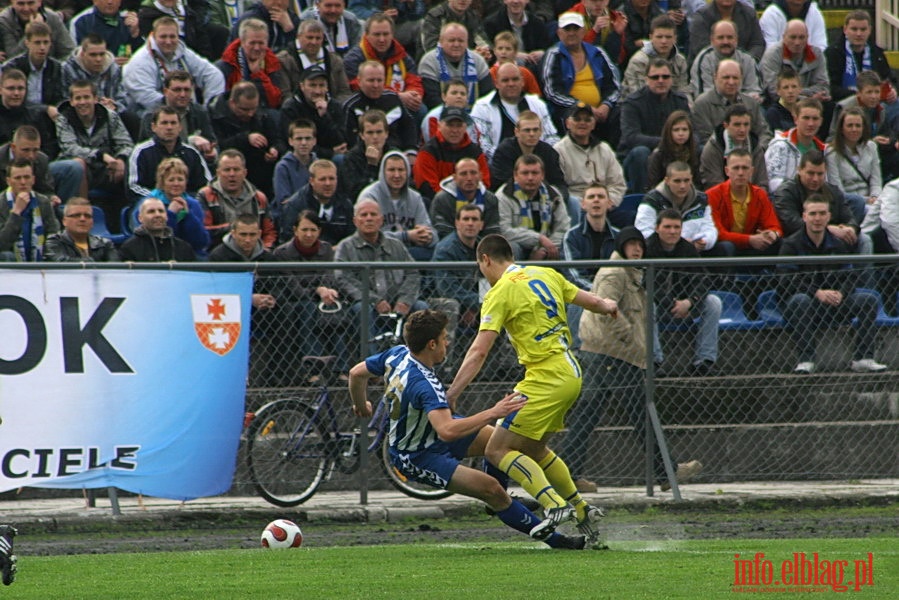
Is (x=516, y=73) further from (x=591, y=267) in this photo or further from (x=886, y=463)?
(x=886, y=463)

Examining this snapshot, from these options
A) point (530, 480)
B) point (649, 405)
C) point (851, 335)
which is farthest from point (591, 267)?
point (530, 480)

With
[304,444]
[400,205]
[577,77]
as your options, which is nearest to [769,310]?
[400,205]

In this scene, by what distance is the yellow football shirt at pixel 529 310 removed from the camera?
986cm

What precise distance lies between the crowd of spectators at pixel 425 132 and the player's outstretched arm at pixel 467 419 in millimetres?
3107

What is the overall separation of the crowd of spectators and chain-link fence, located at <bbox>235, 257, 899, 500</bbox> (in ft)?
0.67

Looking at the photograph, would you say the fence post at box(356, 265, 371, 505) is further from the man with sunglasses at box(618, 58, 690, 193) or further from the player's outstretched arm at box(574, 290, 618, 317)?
the man with sunglasses at box(618, 58, 690, 193)

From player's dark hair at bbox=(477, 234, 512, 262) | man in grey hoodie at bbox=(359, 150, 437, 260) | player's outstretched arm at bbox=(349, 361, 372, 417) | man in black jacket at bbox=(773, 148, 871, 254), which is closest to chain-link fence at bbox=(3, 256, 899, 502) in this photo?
man in grey hoodie at bbox=(359, 150, 437, 260)

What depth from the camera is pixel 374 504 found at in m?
12.2

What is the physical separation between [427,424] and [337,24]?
27.8 ft

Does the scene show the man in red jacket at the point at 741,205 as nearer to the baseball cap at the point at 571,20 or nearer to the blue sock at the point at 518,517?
the baseball cap at the point at 571,20

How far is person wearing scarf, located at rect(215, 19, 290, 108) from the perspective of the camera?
51.7 feet

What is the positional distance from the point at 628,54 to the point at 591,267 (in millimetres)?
5970

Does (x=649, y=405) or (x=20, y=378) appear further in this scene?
(x=649, y=405)

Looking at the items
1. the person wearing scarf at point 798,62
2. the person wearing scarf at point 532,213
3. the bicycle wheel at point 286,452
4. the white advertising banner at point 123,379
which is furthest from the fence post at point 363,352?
the person wearing scarf at point 798,62
